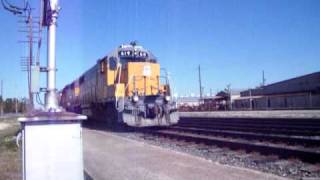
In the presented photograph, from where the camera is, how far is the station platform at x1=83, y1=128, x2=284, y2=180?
9312mm

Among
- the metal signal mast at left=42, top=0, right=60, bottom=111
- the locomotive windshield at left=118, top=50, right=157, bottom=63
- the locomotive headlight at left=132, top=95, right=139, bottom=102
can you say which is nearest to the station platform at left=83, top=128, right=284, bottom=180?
the metal signal mast at left=42, top=0, right=60, bottom=111

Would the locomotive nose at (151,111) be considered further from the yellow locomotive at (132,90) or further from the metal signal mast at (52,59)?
the metal signal mast at (52,59)

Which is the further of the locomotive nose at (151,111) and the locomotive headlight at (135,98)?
the locomotive nose at (151,111)

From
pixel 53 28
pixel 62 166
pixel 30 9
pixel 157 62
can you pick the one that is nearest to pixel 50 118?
pixel 62 166

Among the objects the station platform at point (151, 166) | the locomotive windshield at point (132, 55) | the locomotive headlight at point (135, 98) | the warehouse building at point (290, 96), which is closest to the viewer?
the station platform at point (151, 166)

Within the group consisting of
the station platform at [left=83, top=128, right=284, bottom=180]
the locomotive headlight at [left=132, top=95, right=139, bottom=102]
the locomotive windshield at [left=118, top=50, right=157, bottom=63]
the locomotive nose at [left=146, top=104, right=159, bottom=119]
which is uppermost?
the locomotive windshield at [left=118, top=50, right=157, bottom=63]

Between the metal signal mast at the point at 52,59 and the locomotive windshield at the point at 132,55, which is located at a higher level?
the locomotive windshield at the point at 132,55

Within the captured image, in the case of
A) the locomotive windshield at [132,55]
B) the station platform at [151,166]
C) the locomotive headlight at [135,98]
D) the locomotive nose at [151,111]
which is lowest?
the station platform at [151,166]

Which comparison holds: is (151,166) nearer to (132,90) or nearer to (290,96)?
(132,90)

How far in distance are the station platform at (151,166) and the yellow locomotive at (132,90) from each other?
610cm

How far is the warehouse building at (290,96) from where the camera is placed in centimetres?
5412

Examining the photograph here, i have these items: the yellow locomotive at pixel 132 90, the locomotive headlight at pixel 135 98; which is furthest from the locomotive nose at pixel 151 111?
the locomotive headlight at pixel 135 98

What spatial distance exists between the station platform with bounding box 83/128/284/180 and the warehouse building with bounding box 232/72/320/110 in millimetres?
39687

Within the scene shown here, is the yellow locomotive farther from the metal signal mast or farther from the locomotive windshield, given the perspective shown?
the metal signal mast
